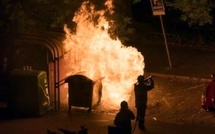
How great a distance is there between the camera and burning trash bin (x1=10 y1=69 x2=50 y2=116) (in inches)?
560

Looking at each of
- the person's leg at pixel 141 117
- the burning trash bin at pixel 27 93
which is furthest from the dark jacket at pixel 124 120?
the burning trash bin at pixel 27 93

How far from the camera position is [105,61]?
15.6 metres

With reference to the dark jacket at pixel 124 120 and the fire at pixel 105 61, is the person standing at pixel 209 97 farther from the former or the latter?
the dark jacket at pixel 124 120

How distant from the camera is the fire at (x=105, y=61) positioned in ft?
51.0

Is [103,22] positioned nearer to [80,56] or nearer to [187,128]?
[80,56]

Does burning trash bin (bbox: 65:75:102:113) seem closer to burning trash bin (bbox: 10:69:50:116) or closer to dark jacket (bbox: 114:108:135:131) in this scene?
burning trash bin (bbox: 10:69:50:116)

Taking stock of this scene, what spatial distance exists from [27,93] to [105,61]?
9.15 ft

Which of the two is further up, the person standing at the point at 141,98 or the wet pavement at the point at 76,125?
the person standing at the point at 141,98

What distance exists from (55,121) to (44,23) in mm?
7601

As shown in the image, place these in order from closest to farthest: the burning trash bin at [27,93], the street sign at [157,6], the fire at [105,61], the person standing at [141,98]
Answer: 1. the person standing at [141,98]
2. the burning trash bin at [27,93]
3. the fire at [105,61]
4. the street sign at [157,6]

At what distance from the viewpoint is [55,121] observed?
13672 millimetres

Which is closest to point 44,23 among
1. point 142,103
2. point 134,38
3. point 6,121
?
point 134,38

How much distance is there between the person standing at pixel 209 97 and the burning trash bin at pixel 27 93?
4.70 metres

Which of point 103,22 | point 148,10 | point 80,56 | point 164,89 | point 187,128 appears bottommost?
point 187,128
